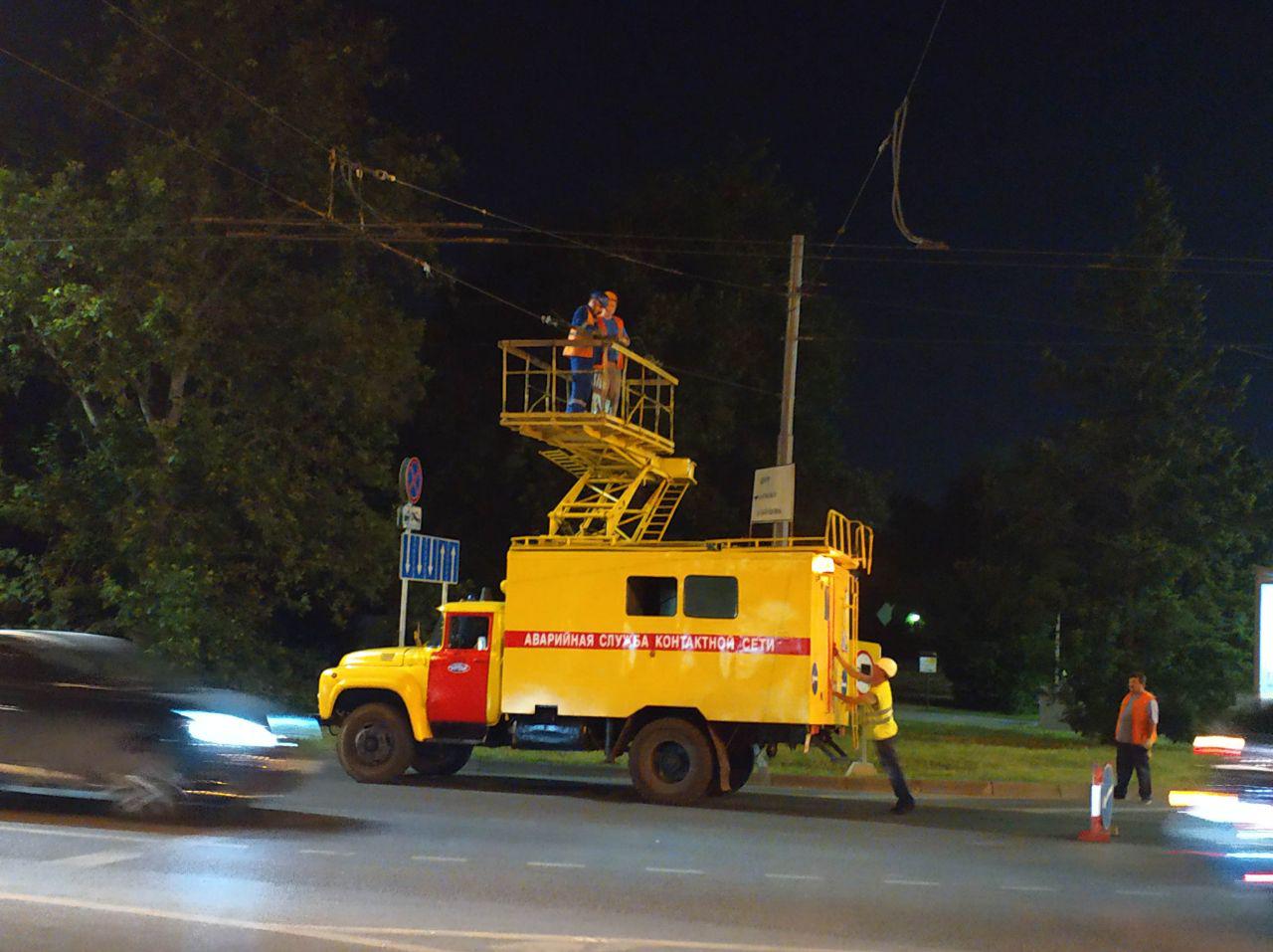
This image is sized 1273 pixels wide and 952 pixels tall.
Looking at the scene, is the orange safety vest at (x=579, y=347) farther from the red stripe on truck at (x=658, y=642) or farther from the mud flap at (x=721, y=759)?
the mud flap at (x=721, y=759)

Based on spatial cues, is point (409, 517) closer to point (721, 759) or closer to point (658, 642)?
point (658, 642)

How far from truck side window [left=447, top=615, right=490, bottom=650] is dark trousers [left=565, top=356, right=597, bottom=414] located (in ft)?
8.64

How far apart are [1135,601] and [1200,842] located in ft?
57.2

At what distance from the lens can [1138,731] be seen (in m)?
17.1

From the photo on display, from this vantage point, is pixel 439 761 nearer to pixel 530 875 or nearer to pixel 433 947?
pixel 530 875

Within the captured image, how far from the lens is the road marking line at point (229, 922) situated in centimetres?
787

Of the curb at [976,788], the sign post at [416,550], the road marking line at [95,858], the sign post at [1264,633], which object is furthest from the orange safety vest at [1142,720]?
the road marking line at [95,858]

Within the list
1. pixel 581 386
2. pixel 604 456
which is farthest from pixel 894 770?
pixel 581 386

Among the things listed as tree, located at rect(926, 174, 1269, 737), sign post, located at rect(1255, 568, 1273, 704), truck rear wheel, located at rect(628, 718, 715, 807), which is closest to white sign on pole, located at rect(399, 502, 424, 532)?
truck rear wheel, located at rect(628, 718, 715, 807)

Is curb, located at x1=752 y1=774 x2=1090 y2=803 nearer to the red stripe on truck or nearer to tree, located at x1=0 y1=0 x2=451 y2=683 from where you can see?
the red stripe on truck

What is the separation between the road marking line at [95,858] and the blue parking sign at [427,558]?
7874 mm

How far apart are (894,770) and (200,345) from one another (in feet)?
50.6

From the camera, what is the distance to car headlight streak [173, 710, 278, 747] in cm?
1191

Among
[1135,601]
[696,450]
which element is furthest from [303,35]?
→ [1135,601]
